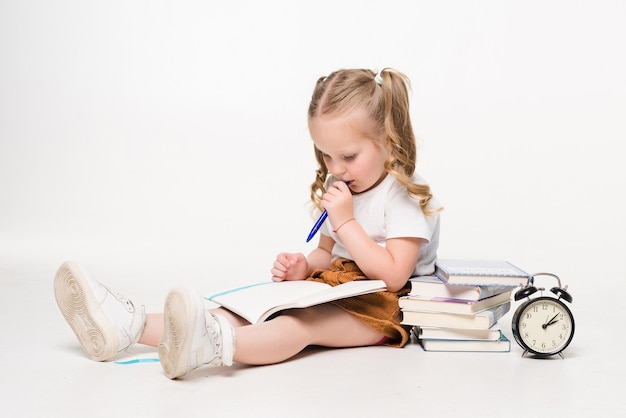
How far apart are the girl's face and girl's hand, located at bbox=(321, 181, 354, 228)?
0.05 m

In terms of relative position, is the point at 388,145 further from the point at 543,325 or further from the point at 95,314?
the point at 95,314

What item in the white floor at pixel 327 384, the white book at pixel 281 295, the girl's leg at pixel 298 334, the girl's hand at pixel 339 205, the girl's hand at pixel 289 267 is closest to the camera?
the white floor at pixel 327 384

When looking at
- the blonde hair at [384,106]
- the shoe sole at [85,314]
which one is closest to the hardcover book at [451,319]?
the blonde hair at [384,106]

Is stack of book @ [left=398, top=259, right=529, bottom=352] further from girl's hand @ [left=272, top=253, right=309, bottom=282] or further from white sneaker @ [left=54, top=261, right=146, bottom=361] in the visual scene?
white sneaker @ [left=54, top=261, right=146, bottom=361]

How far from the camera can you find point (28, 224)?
413cm

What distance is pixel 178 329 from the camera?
1.85m

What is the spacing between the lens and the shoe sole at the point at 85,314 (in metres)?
2.07

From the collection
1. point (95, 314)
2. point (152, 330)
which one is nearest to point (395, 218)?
point (152, 330)

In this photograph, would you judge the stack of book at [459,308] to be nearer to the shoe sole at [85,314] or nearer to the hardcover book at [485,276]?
the hardcover book at [485,276]

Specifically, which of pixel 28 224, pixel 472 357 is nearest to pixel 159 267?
pixel 28 224

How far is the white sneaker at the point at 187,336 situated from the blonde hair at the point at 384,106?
2.45 ft

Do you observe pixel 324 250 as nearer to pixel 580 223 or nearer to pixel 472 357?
pixel 472 357

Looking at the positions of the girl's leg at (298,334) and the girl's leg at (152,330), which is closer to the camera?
the girl's leg at (298,334)

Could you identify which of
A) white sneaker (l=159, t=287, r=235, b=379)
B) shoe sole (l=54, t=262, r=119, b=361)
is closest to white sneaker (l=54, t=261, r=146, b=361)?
shoe sole (l=54, t=262, r=119, b=361)
